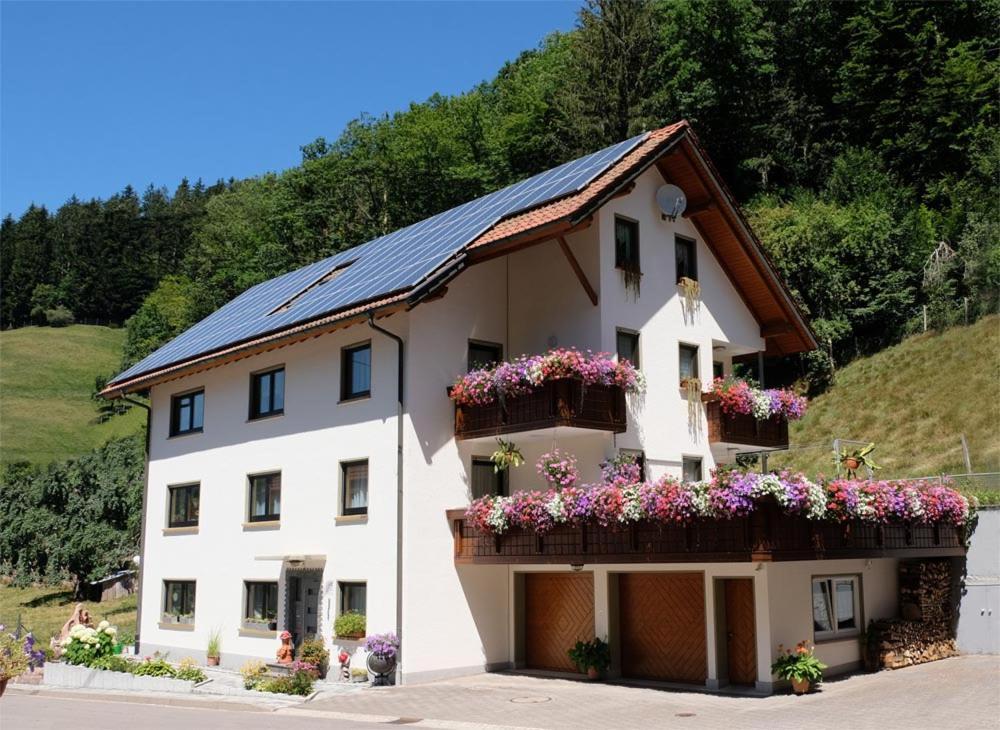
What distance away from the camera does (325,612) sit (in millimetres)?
22578

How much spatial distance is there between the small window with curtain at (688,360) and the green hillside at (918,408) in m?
11.9

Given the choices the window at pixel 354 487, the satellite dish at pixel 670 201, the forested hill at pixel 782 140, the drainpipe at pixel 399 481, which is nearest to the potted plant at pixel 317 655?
the drainpipe at pixel 399 481

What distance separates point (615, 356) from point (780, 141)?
137ft

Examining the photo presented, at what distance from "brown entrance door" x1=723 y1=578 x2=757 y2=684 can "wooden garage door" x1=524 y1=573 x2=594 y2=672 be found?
10.1 feet

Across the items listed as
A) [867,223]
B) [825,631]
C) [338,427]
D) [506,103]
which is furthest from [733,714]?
[506,103]

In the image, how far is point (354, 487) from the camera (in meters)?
22.7

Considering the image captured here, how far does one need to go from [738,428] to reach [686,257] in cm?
453

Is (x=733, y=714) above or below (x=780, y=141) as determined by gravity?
below

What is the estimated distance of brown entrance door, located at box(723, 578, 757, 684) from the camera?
1916 cm

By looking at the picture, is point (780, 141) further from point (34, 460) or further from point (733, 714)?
point (34, 460)

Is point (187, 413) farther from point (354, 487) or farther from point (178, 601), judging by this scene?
point (354, 487)

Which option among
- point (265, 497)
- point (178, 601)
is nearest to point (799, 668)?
point (265, 497)

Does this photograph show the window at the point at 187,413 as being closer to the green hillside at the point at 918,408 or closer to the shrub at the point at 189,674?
the shrub at the point at 189,674

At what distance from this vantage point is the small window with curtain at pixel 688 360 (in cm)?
2467
